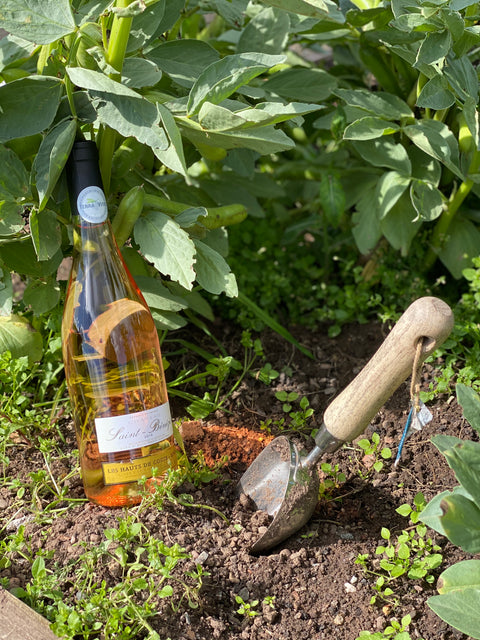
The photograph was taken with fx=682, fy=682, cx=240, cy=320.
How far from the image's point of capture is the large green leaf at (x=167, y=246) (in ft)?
3.42

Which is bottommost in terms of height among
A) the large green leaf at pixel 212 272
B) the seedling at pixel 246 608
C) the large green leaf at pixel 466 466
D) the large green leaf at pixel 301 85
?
the seedling at pixel 246 608

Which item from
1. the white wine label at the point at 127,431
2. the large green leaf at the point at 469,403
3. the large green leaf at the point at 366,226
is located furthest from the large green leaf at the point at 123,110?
the large green leaf at the point at 366,226

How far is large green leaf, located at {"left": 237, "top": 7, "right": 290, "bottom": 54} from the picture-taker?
4.27ft

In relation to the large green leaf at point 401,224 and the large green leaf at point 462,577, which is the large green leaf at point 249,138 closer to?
the large green leaf at point 401,224

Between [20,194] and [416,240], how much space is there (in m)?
0.91

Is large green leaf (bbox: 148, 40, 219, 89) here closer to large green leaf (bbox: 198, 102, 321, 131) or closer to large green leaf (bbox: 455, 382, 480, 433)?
large green leaf (bbox: 198, 102, 321, 131)

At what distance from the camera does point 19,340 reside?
126 centimetres

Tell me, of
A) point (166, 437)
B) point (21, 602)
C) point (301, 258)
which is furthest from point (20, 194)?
point (301, 258)

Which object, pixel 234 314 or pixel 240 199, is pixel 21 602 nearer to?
pixel 234 314

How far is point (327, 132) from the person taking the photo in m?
1.79

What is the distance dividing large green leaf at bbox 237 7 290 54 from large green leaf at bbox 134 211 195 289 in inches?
17.4

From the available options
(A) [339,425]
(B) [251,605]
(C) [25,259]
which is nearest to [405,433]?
(A) [339,425]

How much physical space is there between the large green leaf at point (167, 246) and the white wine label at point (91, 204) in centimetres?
8

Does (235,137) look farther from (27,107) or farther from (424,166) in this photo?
(424,166)
